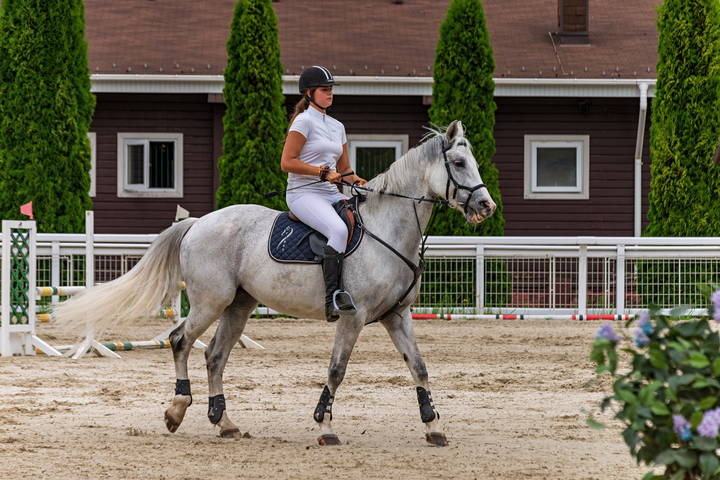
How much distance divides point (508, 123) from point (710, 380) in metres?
19.3

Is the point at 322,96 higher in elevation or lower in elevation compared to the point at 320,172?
higher

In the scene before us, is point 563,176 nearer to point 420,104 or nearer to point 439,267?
point 420,104

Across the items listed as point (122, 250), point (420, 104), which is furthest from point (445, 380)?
point (420, 104)

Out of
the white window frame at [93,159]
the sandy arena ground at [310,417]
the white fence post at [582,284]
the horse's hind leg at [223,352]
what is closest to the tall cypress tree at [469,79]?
the white fence post at [582,284]

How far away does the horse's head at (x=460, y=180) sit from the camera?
26.7ft

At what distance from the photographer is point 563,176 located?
23516 mm

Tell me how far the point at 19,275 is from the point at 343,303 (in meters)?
6.49

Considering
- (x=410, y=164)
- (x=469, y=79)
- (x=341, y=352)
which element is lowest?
(x=341, y=352)

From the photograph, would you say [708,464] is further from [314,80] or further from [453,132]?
[314,80]

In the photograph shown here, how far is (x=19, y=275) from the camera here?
13633 mm

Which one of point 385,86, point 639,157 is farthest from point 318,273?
point 639,157

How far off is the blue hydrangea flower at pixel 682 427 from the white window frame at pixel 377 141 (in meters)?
19.0

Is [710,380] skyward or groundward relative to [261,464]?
skyward

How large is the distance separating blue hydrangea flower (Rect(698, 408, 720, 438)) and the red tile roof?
19.1 metres
